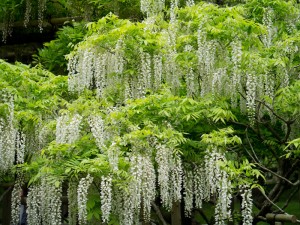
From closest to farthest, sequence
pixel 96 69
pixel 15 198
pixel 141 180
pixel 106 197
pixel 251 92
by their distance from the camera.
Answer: pixel 106 197 → pixel 141 180 → pixel 251 92 → pixel 96 69 → pixel 15 198

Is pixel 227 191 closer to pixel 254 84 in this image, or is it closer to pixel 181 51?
pixel 254 84

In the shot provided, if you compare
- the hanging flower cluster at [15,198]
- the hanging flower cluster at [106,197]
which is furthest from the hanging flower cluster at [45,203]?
the hanging flower cluster at [106,197]

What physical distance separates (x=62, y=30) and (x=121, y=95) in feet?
10.1

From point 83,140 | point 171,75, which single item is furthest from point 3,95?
point 171,75

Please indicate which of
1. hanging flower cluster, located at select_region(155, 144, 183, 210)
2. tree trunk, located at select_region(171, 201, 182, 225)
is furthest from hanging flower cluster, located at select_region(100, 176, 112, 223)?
tree trunk, located at select_region(171, 201, 182, 225)

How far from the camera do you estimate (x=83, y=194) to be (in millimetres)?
5750

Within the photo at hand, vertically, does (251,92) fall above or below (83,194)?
above

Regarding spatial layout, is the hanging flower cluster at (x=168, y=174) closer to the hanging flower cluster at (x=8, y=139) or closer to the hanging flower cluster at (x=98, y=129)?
the hanging flower cluster at (x=98, y=129)

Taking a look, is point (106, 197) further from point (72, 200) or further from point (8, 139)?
point (8, 139)

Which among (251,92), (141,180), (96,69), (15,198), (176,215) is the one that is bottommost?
(176,215)

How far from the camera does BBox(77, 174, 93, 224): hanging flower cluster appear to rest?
5719 millimetres

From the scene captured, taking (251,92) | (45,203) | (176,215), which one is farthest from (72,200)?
→ (251,92)

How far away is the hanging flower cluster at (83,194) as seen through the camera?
5.72m

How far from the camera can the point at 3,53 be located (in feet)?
35.9
